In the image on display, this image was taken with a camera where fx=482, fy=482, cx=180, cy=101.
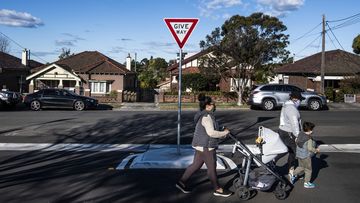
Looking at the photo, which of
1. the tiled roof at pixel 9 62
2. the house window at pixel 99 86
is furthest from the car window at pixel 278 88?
the tiled roof at pixel 9 62

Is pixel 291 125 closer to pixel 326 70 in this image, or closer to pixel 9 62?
pixel 326 70

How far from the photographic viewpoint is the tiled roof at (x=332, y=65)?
39656 mm

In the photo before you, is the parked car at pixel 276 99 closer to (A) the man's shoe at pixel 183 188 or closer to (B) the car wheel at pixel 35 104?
(B) the car wheel at pixel 35 104

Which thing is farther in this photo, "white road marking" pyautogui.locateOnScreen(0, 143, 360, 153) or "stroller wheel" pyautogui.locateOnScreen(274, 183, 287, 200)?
"white road marking" pyautogui.locateOnScreen(0, 143, 360, 153)

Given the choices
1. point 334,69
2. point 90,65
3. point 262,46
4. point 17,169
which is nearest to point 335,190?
point 17,169

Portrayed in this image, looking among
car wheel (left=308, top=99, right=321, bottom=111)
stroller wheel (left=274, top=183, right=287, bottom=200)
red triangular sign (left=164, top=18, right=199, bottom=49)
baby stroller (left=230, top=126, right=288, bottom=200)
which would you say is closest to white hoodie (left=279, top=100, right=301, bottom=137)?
baby stroller (left=230, top=126, right=288, bottom=200)

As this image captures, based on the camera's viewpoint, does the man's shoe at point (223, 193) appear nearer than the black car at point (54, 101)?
Yes

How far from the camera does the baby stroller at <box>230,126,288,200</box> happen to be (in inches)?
296

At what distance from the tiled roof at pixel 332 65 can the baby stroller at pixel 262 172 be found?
110ft

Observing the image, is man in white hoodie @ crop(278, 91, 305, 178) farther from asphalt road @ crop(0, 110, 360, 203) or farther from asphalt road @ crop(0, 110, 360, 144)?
asphalt road @ crop(0, 110, 360, 144)

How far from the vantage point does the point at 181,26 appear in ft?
33.4

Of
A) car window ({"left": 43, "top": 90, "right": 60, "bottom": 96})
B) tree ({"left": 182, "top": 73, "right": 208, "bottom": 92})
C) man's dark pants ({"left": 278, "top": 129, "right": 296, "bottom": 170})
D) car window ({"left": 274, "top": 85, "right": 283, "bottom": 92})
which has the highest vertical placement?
tree ({"left": 182, "top": 73, "right": 208, "bottom": 92})

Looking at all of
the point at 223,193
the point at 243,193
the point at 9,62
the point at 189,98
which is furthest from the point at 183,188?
the point at 9,62

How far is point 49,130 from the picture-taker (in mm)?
16891
